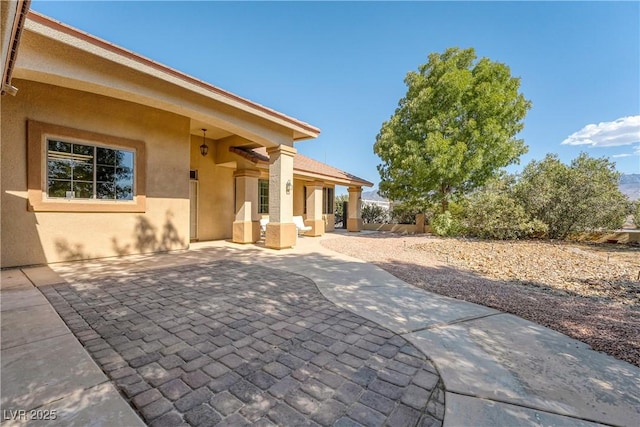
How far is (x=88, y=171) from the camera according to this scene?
7.11 meters

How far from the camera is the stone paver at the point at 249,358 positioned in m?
1.96

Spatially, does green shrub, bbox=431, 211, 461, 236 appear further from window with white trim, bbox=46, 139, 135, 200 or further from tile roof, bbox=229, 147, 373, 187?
window with white trim, bbox=46, 139, 135, 200

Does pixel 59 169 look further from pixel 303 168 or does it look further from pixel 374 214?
pixel 374 214

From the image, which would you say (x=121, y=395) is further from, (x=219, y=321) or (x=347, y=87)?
(x=347, y=87)

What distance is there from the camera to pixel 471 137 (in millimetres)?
12953

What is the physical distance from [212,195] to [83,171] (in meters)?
4.69

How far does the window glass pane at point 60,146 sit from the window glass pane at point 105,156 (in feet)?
1.93

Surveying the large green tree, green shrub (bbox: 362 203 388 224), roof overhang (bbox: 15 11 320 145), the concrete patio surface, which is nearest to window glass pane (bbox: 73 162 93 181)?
roof overhang (bbox: 15 11 320 145)

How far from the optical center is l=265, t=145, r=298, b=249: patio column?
920 cm

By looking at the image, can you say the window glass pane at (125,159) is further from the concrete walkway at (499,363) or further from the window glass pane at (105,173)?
the concrete walkway at (499,363)

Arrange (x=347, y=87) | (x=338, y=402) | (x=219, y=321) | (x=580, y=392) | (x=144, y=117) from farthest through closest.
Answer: (x=347, y=87) → (x=144, y=117) → (x=219, y=321) → (x=580, y=392) → (x=338, y=402)

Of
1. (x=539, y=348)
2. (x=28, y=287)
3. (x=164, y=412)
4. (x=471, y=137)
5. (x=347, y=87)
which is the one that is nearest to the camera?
(x=164, y=412)

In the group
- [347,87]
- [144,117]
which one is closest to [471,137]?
[347,87]

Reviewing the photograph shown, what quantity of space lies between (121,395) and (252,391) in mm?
955
